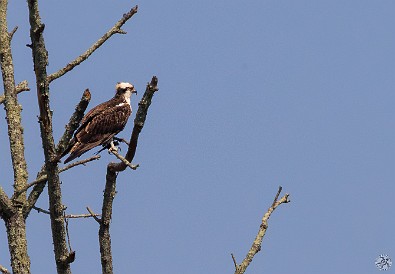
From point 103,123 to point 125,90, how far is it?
6.98 ft

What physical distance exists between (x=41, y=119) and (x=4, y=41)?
14.5 feet

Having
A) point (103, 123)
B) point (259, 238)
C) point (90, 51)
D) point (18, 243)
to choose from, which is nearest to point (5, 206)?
point (18, 243)

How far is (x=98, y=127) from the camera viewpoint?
14094 millimetres

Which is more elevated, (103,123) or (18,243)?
(103,123)

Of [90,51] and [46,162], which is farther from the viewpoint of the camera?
[90,51]

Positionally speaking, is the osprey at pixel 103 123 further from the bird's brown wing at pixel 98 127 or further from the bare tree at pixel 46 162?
the bare tree at pixel 46 162

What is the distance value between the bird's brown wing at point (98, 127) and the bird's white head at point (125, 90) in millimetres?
486

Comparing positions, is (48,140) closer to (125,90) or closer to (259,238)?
(259,238)

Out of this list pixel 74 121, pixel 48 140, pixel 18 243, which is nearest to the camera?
pixel 48 140

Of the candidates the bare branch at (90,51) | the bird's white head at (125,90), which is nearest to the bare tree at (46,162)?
the bare branch at (90,51)

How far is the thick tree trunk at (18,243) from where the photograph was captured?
10500 mm

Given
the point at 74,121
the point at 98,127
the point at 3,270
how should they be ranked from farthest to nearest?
the point at 98,127 → the point at 3,270 → the point at 74,121

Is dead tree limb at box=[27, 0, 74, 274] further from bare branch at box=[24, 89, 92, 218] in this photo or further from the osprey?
the osprey

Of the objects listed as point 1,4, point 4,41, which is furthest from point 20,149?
point 1,4
